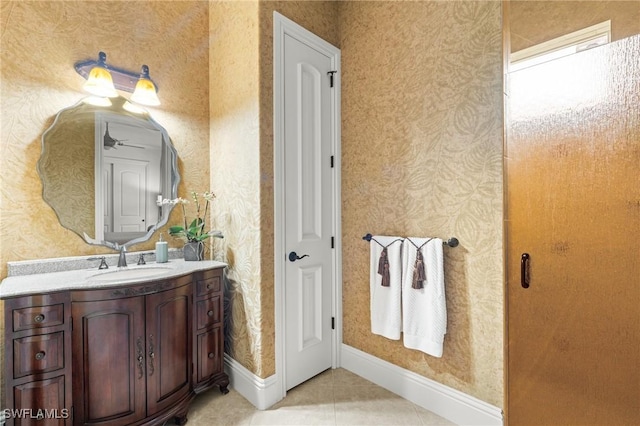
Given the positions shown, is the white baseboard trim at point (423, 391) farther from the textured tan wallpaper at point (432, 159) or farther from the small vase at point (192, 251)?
the small vase at point (192, 251)

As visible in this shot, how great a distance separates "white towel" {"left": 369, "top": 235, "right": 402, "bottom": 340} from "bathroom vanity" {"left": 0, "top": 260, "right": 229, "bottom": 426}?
1.08 m

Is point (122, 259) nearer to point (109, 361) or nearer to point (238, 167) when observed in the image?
point (109, 361)

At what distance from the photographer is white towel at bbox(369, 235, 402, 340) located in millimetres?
1912

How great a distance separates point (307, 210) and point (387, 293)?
781 mm

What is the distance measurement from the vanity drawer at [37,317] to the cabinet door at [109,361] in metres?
0.06

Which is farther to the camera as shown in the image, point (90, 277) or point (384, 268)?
point (384, 268)

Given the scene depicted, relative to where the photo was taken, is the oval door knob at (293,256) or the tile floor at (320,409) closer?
the tile floor at (320,409)

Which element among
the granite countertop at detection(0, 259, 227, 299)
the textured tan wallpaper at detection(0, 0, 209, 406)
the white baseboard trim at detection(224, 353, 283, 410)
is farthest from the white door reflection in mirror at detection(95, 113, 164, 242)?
the white baseboard trim at detection(224, 353, 283, 410)

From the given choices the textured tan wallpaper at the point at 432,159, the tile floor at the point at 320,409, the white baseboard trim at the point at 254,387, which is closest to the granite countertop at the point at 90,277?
the white baseboard trim at the point at 254,387

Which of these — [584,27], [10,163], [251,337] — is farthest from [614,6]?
[10,163]

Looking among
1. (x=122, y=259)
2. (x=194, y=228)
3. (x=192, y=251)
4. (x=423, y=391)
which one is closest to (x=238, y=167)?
(x=194, y=228)

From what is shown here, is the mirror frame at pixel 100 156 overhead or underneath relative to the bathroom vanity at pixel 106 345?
overhead

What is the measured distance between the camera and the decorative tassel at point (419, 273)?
5.83 feet

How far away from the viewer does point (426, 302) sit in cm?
178
